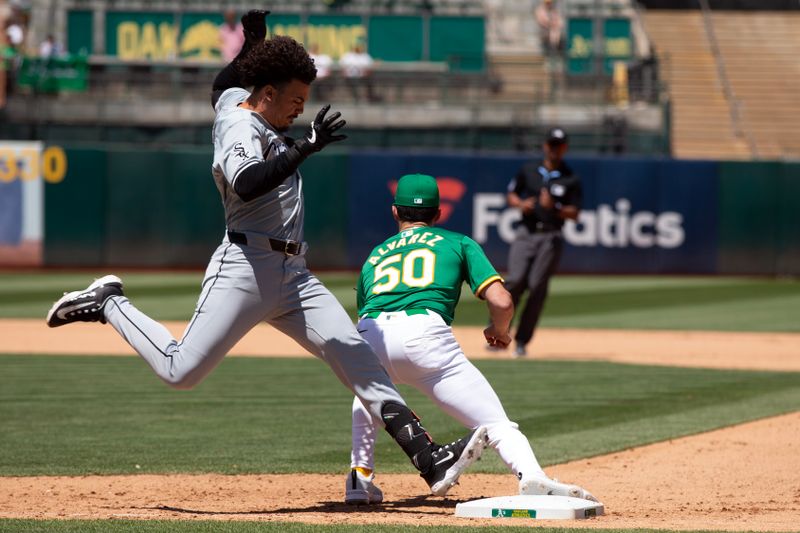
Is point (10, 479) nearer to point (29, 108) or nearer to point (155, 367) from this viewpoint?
point (155, 367)

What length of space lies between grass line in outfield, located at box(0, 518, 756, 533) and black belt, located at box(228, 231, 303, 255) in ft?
3.73

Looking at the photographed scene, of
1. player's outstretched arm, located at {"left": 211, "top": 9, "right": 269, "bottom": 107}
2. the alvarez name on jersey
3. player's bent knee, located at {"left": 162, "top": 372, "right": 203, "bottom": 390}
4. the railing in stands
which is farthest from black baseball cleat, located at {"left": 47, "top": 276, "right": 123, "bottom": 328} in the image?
the railing in stands

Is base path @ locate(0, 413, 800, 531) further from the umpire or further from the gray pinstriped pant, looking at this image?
the umpire

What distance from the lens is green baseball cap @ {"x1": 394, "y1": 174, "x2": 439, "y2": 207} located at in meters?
5.94

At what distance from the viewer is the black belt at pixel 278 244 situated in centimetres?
554

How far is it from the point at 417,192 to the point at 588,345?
807 cm

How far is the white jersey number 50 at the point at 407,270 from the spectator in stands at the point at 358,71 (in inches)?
771

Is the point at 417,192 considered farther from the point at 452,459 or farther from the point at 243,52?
the point at 452,459

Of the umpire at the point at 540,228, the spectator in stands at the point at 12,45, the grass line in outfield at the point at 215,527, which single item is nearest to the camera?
the grass line in outfield at the point at 215,527

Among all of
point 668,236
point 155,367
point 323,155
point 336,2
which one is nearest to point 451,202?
point 323,155

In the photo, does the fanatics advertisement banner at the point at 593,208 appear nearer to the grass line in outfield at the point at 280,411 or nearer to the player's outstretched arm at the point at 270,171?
the grass line in outfield at the point at 280,411

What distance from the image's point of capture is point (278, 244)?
18.2ft

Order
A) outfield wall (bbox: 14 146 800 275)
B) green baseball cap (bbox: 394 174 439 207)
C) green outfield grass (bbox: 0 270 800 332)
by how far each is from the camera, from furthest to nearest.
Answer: outfield wall (bbox: 14 146 800 275), green outfield grass (bbox: 0 270 800 332), green baseball cap (bbox: 394 174 439 207)

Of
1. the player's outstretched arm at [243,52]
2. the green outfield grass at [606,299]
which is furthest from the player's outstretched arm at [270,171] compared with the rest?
the green outfield grass at [606,299]
